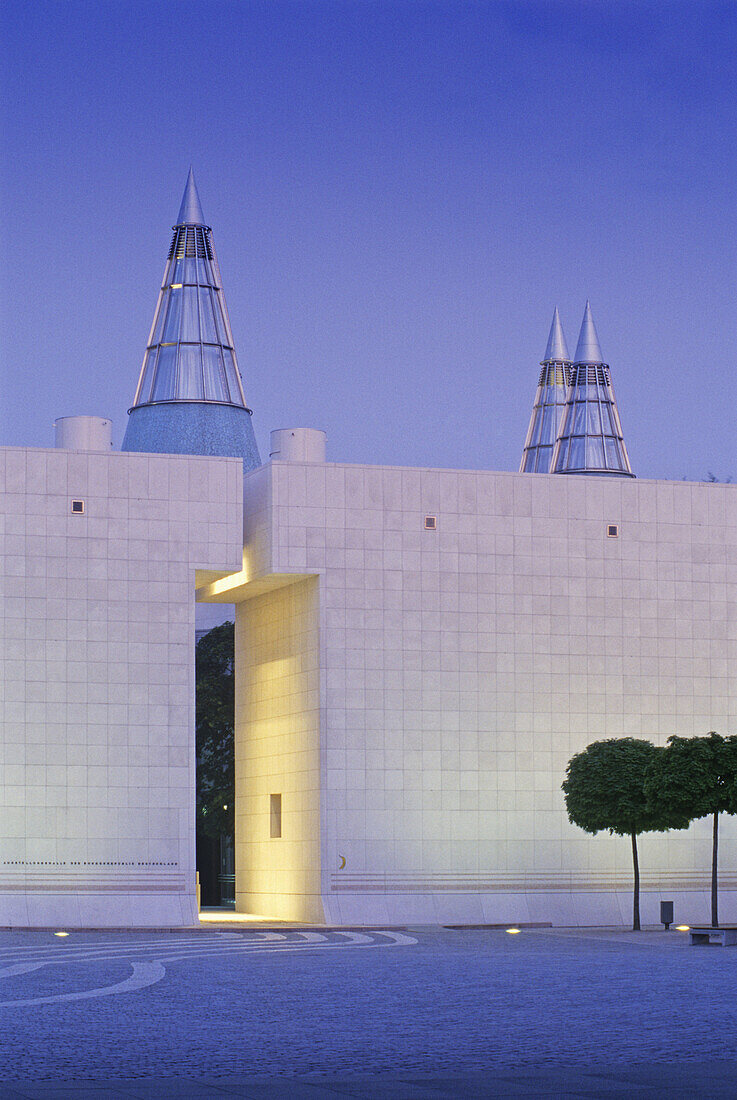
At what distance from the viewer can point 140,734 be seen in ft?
132

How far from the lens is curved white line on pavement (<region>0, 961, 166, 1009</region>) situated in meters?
18.5

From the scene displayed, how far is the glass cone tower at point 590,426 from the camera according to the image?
6438 cm

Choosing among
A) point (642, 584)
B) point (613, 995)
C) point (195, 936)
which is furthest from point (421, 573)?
point (613, 995)

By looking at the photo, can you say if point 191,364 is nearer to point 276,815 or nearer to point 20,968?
point 276,815

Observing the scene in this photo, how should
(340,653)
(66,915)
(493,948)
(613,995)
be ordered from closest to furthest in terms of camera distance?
(613,995) → (493,948) → (66,915) → (340,653)

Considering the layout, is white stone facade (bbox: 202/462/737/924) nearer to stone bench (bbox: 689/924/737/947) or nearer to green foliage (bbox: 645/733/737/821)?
green foliage (bbox: 645/733/737/821)

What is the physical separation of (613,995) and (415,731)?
23.1 meters

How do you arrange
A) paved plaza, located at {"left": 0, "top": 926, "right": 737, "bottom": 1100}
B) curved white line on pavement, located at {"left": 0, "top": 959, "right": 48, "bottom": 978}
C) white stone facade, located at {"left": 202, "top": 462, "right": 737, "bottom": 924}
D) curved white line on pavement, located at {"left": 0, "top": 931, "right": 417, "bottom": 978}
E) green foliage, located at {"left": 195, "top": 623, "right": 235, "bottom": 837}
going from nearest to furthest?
paved plaza, located at {"left": 0, "top": 926, "right": 737, "bottom": 1100} < curved white line on pavement, located at {"left": 0, "top": 959, "right": 48, "bottom": 978} < curved white line on pavement, located at {"left": 0, "top": 931, "right": 417, "bottom": 978} < white stone facade, located at {"left": 202, "top": 462, "right": 737, "bottom": 924} < green foliage, located at {"left": 195, "top": 623, "right": 235, "bottom": 837}

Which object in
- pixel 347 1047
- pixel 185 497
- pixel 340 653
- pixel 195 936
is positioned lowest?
pixel 195 936

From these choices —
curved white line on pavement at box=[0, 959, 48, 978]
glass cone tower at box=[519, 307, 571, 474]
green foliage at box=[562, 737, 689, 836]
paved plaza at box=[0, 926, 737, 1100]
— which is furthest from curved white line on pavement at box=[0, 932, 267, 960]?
glass cone tower at box=[519, 307, 571, 474]

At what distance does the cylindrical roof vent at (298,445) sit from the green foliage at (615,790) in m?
10.7

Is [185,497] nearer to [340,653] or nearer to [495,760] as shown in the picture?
[340,653]

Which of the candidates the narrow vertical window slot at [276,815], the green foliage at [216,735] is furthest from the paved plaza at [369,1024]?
the green foliage at [216,735]

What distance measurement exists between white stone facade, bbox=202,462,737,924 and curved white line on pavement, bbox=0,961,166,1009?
16.9 meters
